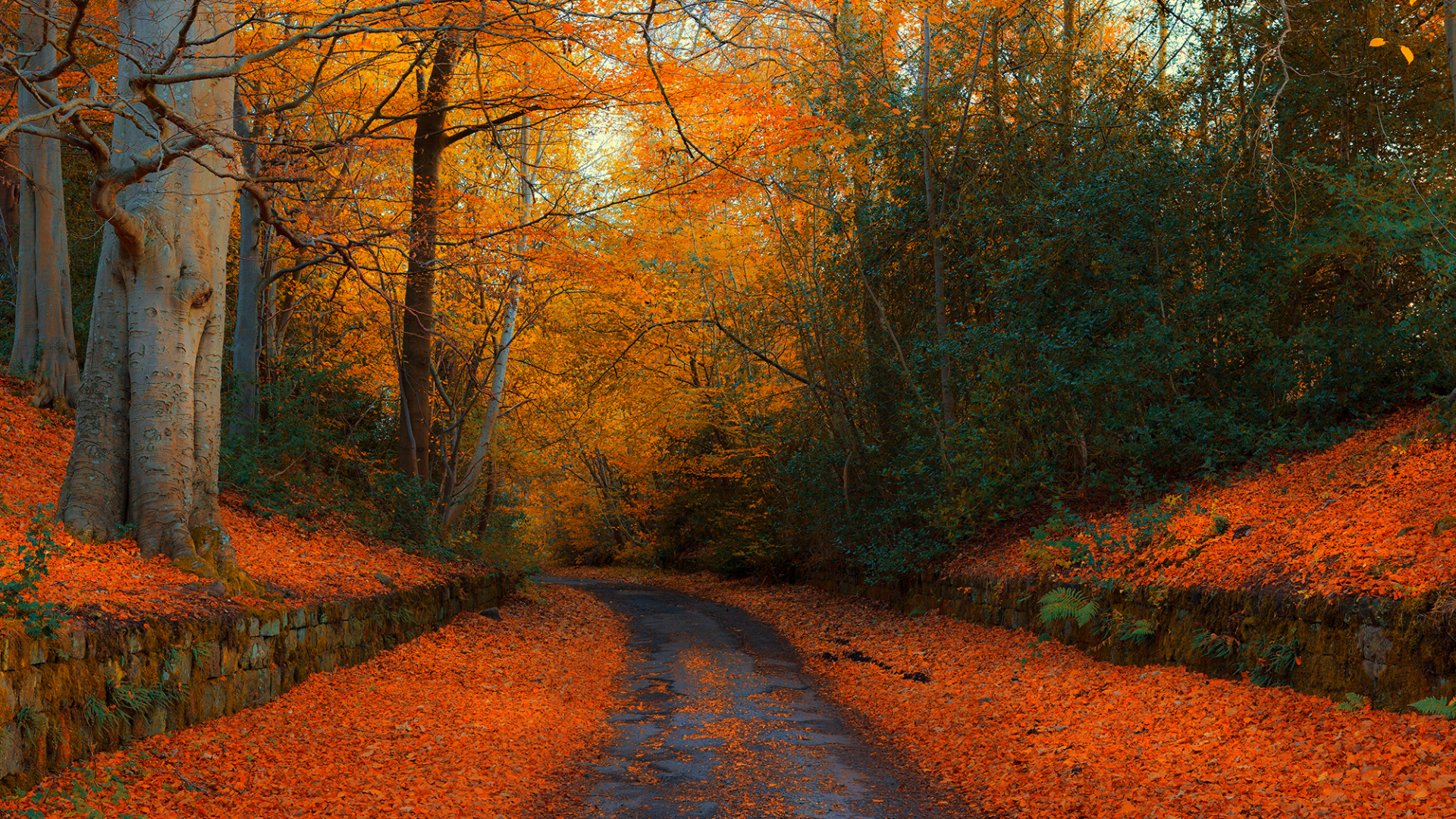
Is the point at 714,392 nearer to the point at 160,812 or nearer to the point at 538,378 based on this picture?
the point at 538,378

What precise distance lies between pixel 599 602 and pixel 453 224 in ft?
29.4

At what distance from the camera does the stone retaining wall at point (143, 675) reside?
423 centimetres

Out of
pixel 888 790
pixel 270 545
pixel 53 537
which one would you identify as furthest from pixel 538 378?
pixel 888 790

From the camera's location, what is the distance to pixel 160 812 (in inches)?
173

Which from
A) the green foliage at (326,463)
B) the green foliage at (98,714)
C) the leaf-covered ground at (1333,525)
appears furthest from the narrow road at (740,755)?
the green foliage at (326,463)

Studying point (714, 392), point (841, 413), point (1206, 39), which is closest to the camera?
point (1206, 39)

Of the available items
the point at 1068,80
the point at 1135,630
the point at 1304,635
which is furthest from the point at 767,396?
the point at 1304,635

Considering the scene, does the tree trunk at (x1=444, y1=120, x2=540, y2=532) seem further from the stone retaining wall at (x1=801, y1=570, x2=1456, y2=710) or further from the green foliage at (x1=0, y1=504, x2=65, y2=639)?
the green foliage at (x1=0, y1=504, x2=65, y2=639)

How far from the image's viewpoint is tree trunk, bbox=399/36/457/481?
1227cm

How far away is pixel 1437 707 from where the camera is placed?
4.78m

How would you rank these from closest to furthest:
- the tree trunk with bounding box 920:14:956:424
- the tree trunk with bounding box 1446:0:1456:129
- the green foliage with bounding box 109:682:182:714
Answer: the green foliage with bounding box 109:682:182:714
the tree trunk with bounding box 1446:0:1456:129
the tree trunk with bounding box 920:14:956:424

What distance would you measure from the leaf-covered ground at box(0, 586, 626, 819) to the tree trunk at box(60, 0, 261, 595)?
4.84 ft

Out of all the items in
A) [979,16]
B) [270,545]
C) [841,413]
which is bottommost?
[270,545]

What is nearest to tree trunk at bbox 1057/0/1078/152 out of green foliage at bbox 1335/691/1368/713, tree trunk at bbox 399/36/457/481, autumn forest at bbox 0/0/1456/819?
autumn forest at bbox 0/0/1456/819
